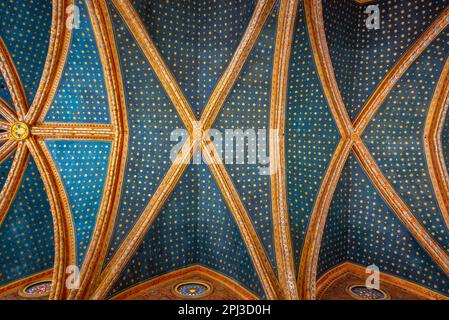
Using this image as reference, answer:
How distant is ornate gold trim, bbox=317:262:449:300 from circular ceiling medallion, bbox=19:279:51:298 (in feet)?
27.4

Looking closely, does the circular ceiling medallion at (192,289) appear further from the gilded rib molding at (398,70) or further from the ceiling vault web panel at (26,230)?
the gilded rib molding at (398,70)

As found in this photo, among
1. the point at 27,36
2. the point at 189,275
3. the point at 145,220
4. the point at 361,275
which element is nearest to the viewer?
the point at 27,36

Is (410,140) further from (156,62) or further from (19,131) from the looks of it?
(19,131)

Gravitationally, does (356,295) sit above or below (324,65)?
below

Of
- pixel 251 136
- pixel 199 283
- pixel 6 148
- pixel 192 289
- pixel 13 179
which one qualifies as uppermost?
pixel 251 136

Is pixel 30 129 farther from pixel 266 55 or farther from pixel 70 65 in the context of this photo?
pixel 266 55

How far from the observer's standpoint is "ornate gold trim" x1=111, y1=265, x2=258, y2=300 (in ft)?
31.3

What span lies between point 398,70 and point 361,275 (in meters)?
6.83

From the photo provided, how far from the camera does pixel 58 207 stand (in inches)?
360

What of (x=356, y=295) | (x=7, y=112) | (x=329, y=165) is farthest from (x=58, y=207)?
(x=356, y=295)

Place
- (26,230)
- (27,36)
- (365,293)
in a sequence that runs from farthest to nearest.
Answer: (365,293)
(26,230)
(27,36)

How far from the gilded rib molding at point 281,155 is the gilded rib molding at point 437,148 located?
14.3 ft

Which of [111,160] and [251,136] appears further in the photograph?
[251,136]

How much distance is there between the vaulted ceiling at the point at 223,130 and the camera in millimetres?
8562
